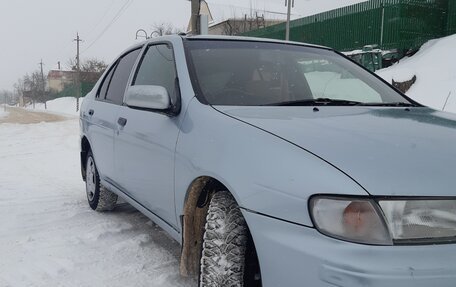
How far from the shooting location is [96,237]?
11.7 feet

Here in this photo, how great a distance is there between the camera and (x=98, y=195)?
169 inches

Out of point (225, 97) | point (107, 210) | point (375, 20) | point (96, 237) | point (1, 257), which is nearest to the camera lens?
point (225, 97)

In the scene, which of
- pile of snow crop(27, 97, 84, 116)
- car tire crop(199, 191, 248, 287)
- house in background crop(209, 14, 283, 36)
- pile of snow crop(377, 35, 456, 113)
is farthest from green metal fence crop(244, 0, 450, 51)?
pile of snow crop(27, 97, 84, 116)

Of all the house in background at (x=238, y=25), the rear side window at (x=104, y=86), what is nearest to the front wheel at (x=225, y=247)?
the rear side window at (x=104, y=86)

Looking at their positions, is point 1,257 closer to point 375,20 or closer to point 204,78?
point 204,78

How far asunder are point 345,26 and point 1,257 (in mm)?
17383

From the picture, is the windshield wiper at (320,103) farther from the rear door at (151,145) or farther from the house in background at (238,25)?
the house in background at (238,25)

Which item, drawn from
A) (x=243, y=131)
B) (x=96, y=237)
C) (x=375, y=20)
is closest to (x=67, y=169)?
(x=96, y=237)

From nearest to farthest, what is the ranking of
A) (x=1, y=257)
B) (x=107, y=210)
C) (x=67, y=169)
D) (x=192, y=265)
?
(x=192, y=265), (x=1, y=257), (x=107, y=210), (x=67, y=169)

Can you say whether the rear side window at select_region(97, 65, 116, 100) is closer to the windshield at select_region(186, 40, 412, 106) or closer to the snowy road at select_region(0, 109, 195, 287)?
the snowy road at select_region(0, 109, 195, 287)

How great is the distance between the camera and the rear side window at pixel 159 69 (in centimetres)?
290

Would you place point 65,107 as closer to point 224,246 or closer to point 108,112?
point 108,112

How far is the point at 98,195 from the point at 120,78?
3.87 ft

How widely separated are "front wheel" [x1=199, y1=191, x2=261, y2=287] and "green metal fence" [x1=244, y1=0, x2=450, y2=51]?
15.4 meters
